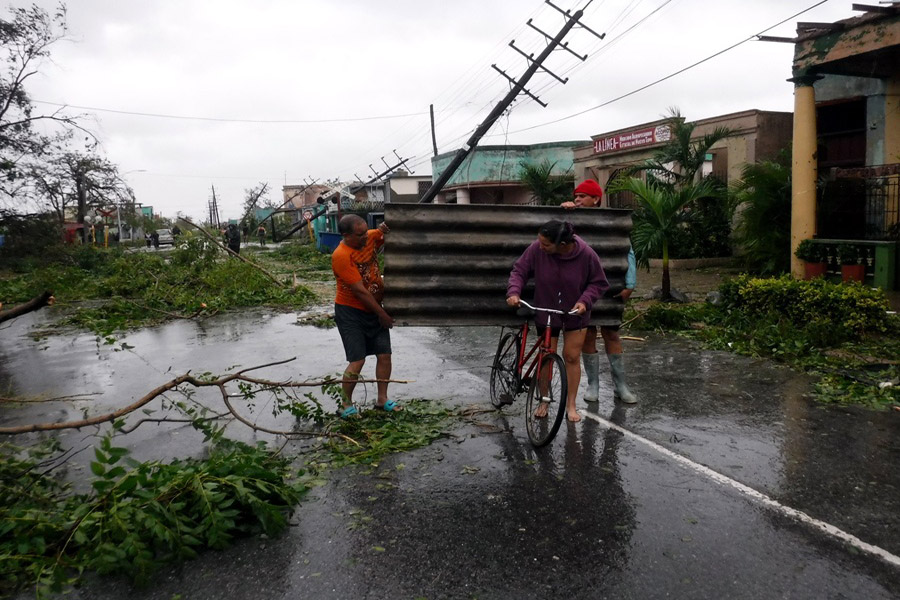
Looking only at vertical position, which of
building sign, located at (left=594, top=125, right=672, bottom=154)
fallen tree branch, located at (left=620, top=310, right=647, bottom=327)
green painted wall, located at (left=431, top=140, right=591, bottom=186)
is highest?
green painted wall, located at (left=431, top=140, right=591, bottom=186)

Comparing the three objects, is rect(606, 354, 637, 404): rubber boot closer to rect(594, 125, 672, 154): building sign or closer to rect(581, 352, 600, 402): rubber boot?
rect(581, 352, 600, 402): rubber boot

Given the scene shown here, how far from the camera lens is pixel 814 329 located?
29.2 ft

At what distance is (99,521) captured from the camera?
3.78 meters

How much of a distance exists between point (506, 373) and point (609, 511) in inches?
90.2

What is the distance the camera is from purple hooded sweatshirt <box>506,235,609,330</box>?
5.89 meters

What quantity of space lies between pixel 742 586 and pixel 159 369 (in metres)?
7.94

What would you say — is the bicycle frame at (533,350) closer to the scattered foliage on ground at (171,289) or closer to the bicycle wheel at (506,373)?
the bicycle wheel at (506,373)

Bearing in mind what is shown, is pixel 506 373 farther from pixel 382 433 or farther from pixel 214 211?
pixel 214 211

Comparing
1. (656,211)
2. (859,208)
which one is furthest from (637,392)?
(859,208)

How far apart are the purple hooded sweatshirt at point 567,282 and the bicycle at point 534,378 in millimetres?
135

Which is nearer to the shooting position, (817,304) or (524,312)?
(524,312)

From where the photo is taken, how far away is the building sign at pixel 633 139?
2298 centimetres

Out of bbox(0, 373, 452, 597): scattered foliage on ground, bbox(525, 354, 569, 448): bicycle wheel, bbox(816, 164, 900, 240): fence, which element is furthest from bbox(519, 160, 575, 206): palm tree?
bbox(0, 373, 452, 597): scattered foliage on ground

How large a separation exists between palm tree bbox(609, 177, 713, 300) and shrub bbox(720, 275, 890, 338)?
206cm
